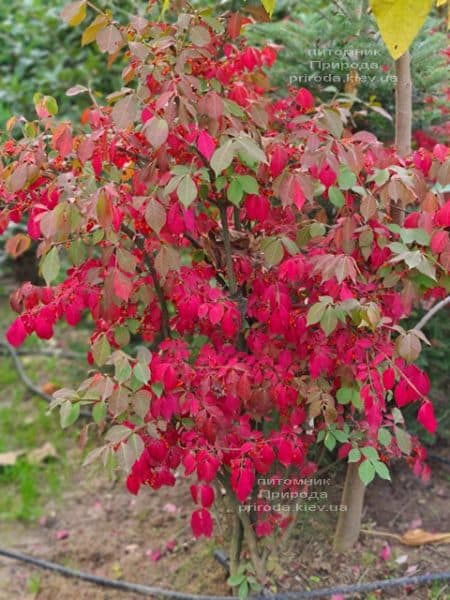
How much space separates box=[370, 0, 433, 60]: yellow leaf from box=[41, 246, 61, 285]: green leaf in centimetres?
104

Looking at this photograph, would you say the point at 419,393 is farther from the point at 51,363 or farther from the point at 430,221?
the point at 51,363

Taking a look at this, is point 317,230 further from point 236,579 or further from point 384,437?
point 236,579

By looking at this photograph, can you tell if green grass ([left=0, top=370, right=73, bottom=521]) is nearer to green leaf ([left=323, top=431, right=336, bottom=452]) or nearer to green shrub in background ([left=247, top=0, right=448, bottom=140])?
green leaf ([left=323, top=431, right=336, bottom=452])

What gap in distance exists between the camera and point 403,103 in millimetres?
2047

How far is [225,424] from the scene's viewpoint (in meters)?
1.84

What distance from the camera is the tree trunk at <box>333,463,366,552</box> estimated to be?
2318mm

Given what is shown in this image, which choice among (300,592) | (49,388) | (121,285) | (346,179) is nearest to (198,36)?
(346,179)

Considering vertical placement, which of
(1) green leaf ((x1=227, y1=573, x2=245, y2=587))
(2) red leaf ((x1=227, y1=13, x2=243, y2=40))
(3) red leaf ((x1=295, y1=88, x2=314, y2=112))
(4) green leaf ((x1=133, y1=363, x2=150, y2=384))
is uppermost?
(2) red leaf ((x1=227, y1=13, x2=243, y2=40))

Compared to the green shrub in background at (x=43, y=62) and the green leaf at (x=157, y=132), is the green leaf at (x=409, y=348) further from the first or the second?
the green shrub in background at (x=43, y=62)

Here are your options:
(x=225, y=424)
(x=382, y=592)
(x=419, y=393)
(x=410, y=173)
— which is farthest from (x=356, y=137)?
(x=382, y=592)

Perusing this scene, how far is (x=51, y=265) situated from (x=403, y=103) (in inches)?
42.4

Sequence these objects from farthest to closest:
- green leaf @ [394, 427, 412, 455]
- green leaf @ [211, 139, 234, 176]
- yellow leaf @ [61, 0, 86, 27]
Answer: green leaf @ [394, 427, 412, 455] → yellow leaf @ [61, 0, 86, 27] → green leaf @ [211, 139, 234, 176]

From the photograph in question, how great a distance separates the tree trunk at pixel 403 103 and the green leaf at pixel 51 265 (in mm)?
1021

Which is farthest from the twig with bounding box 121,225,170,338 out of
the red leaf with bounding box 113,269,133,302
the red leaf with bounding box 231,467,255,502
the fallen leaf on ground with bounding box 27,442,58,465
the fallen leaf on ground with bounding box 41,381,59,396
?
the fallen leaf on ground with bounding box 41,381,59,396
